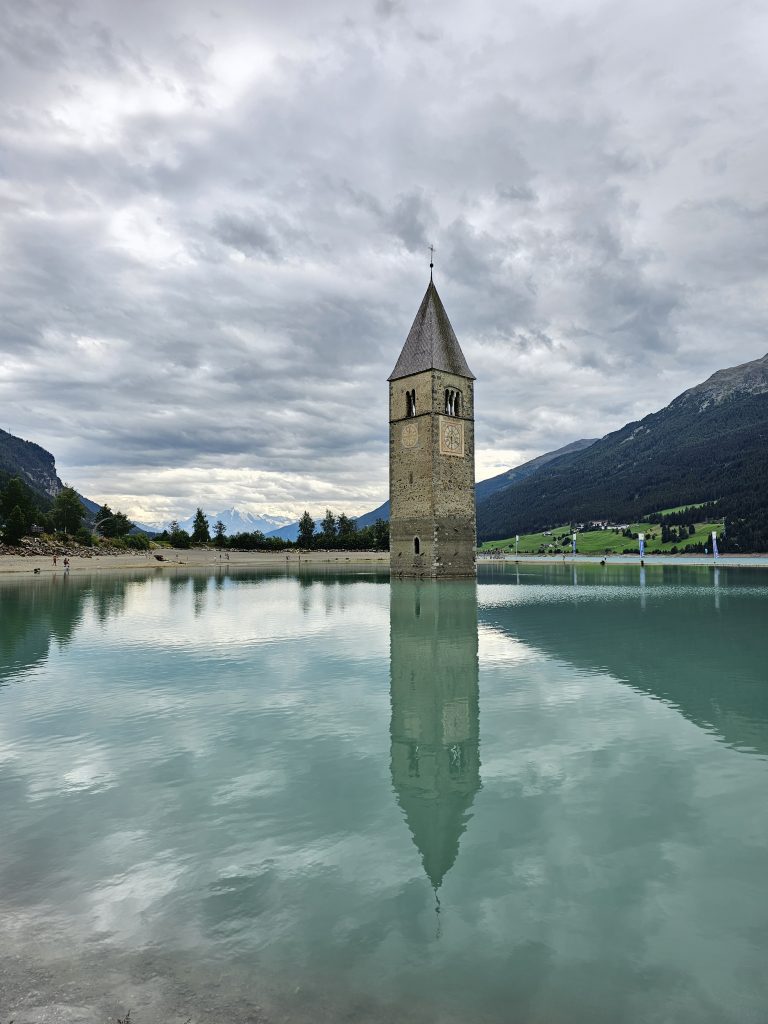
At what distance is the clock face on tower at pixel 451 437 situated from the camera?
65625 mm

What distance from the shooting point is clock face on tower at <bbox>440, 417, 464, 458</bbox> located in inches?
2584

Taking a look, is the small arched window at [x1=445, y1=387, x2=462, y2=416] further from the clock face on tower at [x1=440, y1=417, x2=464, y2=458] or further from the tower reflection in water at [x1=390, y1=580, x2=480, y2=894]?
the tower reflection in water at [x1=390, y1=580, x2=480, y2=894]

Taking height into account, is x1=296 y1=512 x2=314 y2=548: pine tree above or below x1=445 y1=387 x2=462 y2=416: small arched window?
below

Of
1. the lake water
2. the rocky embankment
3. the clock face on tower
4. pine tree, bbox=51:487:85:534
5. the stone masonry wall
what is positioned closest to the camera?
the lake water

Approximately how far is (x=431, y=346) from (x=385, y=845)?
62.7 metres

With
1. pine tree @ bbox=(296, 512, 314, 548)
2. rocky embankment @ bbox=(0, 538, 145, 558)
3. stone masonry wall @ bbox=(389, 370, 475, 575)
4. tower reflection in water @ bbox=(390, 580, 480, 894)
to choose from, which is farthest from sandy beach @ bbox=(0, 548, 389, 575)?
tower reflection in water @ bbox=(390, 580, 480, 894)

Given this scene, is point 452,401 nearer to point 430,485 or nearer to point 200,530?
point 430,485

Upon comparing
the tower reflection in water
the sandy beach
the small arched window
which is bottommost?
the tower reflection in water

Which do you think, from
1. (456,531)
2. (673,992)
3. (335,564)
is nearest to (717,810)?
(673,992)

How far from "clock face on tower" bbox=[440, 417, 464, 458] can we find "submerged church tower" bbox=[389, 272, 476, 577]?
103 mm

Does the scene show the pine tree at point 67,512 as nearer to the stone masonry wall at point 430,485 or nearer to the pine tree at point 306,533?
the pine tree at point 306,533

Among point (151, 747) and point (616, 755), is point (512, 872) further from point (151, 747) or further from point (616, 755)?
point (151, 747)

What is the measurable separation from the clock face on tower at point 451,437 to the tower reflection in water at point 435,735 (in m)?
39.9

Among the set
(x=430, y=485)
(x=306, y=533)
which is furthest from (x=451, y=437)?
(x=306, y=533)
